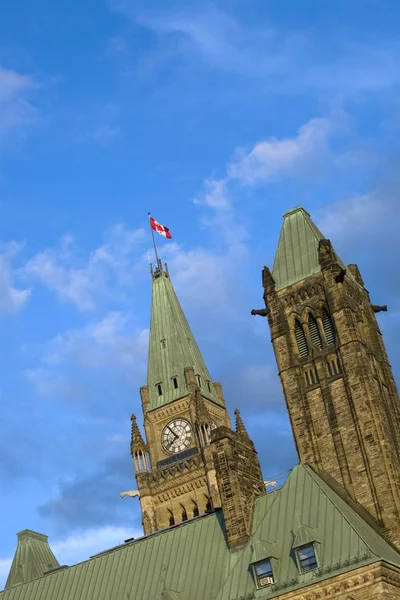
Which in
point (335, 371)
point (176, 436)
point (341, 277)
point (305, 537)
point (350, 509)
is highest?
point (176, 436)

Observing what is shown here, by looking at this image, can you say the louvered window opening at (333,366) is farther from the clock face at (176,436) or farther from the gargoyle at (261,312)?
the clock face at (176,436)

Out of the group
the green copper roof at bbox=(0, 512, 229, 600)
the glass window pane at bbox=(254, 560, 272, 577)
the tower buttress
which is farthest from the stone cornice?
the tower buttress

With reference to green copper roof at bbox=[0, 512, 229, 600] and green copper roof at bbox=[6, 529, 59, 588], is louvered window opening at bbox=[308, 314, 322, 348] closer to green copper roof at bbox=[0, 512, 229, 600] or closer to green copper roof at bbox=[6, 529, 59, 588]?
green copper roof at bbox=[0, 512, 229, 600]

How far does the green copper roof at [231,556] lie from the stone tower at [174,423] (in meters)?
38.0

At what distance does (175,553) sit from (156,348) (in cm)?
6354

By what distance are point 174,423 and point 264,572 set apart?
207 feet

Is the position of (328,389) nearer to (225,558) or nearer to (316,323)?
(316,323)

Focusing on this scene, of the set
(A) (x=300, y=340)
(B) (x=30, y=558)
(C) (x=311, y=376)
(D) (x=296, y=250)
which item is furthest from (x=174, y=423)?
(C) (x=311, y=376)

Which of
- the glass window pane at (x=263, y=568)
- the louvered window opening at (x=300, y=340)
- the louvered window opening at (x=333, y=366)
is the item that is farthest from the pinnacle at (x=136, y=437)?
the glass window pane at (x=263, y=568)

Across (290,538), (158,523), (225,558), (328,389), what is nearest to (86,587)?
(225,558)

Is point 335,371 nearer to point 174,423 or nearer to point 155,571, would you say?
Answer: point 155,571

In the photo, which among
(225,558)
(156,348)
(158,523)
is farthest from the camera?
(156,348)

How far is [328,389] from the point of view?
2372 inches

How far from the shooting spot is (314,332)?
2467 inches
